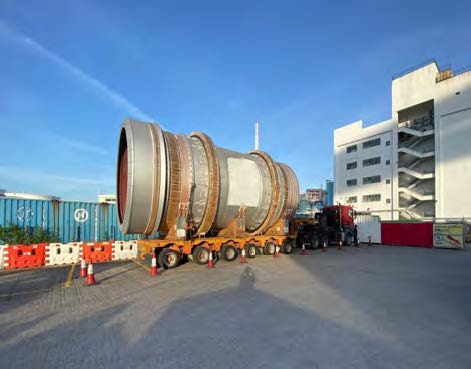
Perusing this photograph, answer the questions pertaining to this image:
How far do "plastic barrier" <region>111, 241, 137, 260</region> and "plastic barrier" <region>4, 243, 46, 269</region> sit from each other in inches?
112

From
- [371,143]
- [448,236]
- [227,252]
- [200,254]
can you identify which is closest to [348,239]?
[448,236]

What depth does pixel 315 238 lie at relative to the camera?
19.2 m

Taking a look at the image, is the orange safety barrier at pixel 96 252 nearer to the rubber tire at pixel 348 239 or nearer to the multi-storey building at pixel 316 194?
the rubber tire at pixel 348 239

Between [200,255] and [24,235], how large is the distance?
9.54 metres

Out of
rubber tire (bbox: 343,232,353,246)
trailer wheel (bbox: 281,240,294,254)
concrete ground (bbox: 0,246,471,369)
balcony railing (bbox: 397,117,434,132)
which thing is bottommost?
rubber tire (bbox: 343,232,353,246)

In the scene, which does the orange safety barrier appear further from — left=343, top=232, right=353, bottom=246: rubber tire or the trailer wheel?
left=343, top=232, right=353, bottom=246: rubber tire

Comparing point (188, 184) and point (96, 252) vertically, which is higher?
point (188, 184)

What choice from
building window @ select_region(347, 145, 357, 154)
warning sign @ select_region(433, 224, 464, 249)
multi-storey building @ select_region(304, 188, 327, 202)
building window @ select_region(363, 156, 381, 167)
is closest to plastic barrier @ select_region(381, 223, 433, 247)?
warning sign @ select_region(433, 224, 464, 249)

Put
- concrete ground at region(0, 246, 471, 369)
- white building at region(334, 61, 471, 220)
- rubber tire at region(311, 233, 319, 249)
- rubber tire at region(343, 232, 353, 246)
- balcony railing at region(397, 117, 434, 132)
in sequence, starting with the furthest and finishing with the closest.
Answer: balcony railing at region(397, 117, 434, 132) < white building at region(334, 61, 471, 220) < rubber tire at region(343, 232, 353, 246) < rubber tire at region(311, 233, 319, 249) < concrete ground at region(0, 246, 471, 369)

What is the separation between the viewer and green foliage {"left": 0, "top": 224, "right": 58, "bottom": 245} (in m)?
13.6

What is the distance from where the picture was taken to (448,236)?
67.8 feet

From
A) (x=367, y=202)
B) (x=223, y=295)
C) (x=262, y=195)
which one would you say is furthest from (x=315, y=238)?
(x=367, y=202)

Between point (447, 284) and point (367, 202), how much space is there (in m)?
38.8

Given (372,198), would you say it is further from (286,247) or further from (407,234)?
(286,247)
